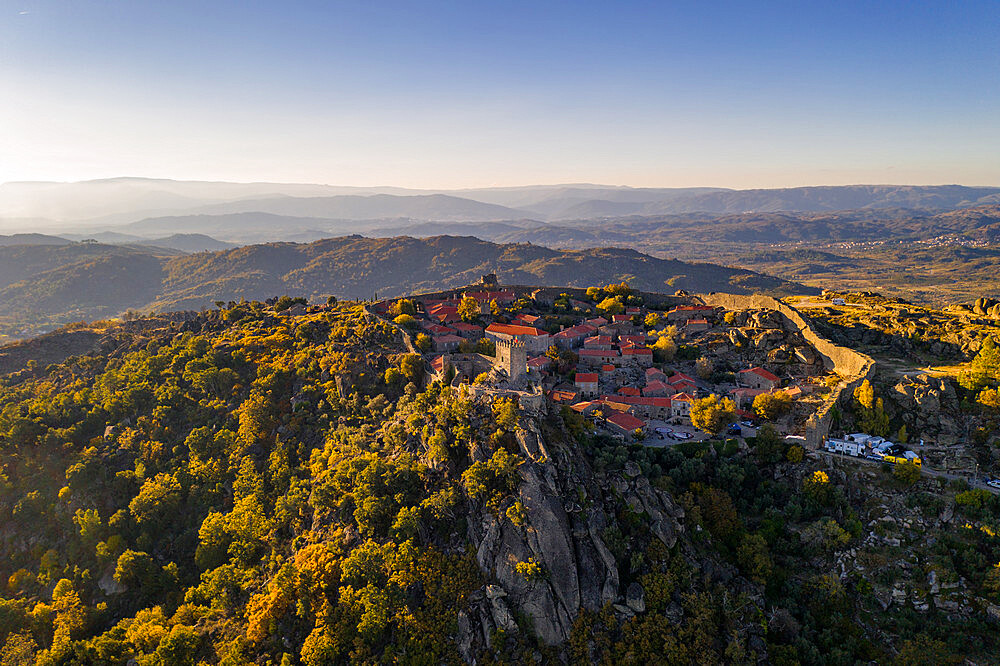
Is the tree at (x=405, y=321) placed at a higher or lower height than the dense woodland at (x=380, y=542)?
higher

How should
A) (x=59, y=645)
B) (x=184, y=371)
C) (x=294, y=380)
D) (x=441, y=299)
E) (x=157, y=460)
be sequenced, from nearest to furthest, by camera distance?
(x=59, y=645) < (x=157, y=460) < (x=294, y=380) < (x=184, y=371) < (x=441, y=299)

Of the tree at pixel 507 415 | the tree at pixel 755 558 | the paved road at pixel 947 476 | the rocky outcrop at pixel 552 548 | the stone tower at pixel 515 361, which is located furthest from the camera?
the stone tower at pixel 515 361

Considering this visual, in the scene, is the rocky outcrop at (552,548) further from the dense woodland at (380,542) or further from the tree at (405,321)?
the tree at (405,321)

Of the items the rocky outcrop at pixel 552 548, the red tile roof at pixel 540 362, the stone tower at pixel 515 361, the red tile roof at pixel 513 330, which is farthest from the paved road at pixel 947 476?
the red tile roof at pixel 513 330

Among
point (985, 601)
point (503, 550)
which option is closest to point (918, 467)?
point (985, 601)

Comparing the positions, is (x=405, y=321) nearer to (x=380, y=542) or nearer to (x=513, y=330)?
(x=513, y=330)

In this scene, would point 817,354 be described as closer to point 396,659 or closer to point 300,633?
point 396,659

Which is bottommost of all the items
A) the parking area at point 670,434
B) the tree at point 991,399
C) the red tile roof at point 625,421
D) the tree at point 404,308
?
the parking area at point 670,434
